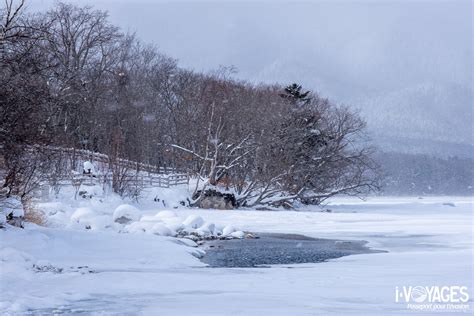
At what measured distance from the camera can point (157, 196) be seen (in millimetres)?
47531

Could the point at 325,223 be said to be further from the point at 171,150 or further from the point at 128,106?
the point at 128,106

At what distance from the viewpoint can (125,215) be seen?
3052 cm

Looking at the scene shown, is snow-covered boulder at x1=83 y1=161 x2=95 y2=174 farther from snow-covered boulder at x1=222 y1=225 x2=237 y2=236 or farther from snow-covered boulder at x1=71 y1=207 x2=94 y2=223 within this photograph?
snow-covered boulder at x1=222 y1=225 x2=237 y2=236

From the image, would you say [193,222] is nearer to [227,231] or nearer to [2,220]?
[227,231]

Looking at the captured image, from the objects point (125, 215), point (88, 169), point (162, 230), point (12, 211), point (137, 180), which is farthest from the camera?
point (137, 180)

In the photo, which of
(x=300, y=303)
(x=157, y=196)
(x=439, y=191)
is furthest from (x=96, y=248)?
(x=439, y=191)

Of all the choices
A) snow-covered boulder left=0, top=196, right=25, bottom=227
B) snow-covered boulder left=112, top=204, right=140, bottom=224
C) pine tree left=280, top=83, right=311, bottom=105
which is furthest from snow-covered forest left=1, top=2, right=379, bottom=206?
snow-covered boulder left=0, top=196, right=25, bottom=227

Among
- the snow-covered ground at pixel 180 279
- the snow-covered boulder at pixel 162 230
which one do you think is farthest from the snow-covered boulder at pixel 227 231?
the snow-covered ground at pixel 180 279

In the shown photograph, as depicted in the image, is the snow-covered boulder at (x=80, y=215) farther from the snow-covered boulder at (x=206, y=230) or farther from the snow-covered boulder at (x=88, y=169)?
the snow-covered boulder at (x=88, y=169)

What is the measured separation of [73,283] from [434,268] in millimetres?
7764

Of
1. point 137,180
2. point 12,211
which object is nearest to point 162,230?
point 12,211

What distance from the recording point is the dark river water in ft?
66.1

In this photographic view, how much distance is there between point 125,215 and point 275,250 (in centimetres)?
911

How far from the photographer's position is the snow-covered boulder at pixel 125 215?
30.1 meters
